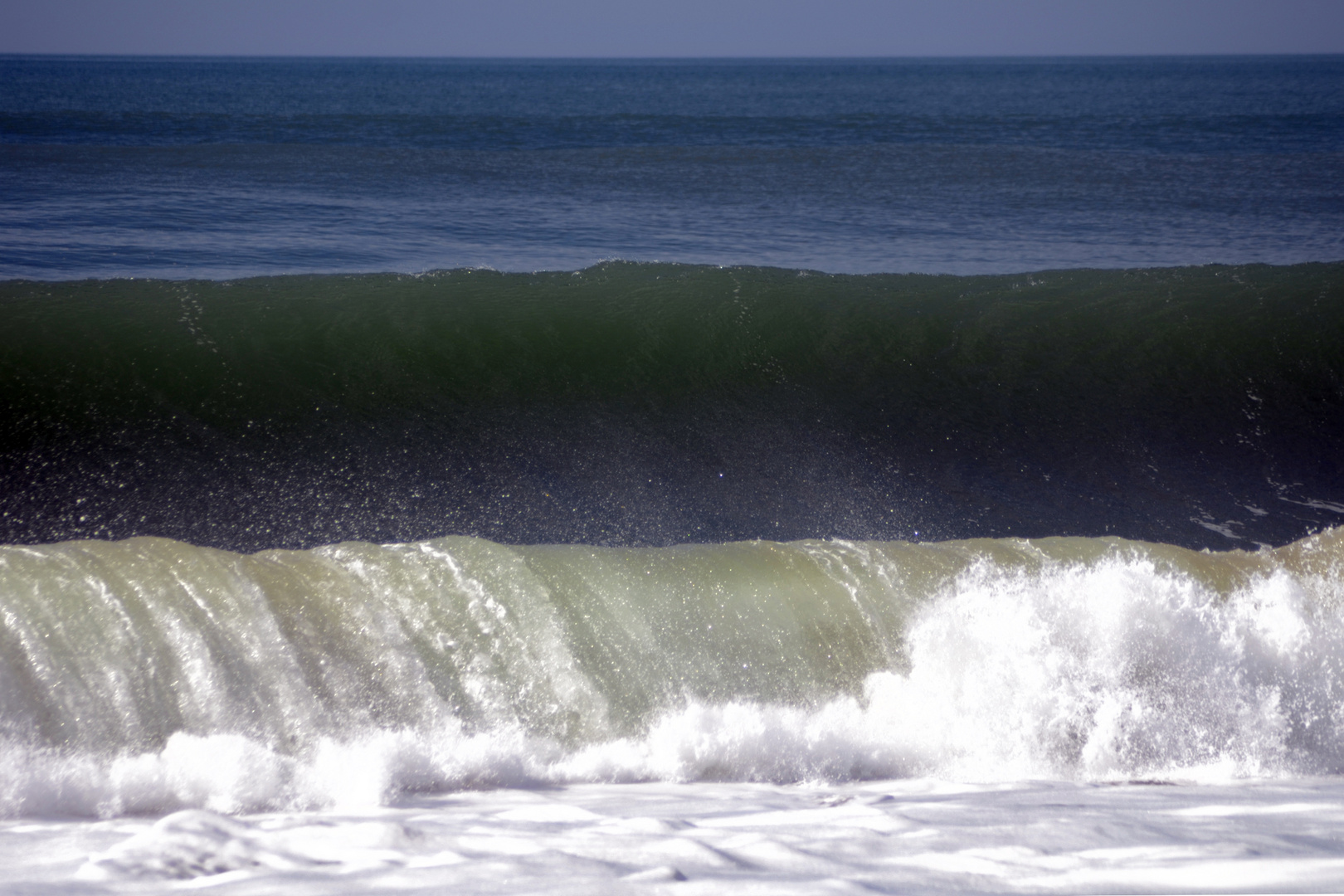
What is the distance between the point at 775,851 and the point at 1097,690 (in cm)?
153

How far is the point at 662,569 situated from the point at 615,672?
610mm

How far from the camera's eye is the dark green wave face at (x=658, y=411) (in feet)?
15.1

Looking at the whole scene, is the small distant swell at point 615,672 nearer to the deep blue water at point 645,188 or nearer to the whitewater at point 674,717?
the whitewater at point 674,717

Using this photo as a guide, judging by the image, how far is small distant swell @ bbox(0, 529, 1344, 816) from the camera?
9.04 ft

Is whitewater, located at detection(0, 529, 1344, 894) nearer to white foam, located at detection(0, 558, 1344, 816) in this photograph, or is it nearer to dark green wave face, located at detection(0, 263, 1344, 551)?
white foam, located at detection(0, 558, 1344, 816)

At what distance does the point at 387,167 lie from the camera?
18.2 meters

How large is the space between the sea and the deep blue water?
0.33 metres

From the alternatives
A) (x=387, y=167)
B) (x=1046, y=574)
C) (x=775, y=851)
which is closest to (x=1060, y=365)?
(x=1046, y=574)

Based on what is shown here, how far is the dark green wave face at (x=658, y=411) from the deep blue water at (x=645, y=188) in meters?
2.12

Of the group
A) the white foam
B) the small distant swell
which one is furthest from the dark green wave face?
the white foam

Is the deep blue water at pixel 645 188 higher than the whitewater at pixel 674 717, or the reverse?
the deep blue water at pixel 645 188

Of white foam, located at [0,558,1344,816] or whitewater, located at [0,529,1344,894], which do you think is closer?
whitewater, located at [0,529,1344,894]

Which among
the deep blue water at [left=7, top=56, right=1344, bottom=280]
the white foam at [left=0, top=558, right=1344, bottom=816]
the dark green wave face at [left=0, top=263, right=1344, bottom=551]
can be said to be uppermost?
the deep blue water at [left=7, top=56, right=1344, bottom=280]

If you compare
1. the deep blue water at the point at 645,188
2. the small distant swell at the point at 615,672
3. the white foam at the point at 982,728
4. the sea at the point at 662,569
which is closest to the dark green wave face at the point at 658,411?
the sea at the point at 662,569
